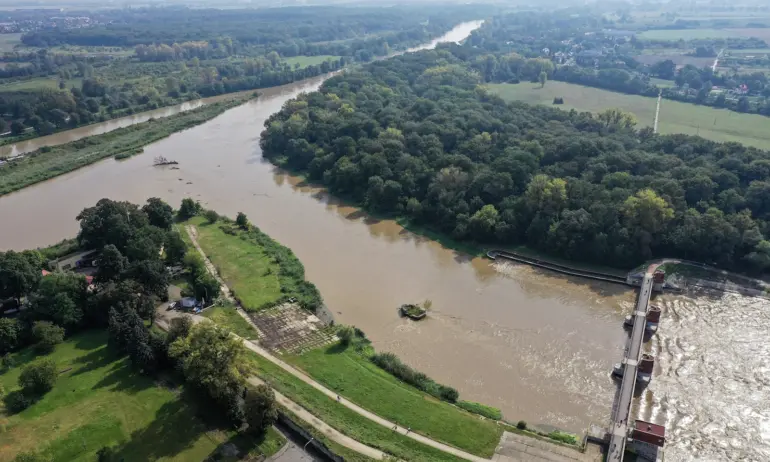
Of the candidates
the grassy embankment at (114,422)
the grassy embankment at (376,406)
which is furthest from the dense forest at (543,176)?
the grassy embankment at (114,422)

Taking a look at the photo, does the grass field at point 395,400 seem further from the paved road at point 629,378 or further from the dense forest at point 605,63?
the dense forest at point 605,63

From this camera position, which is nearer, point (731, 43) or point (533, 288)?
point (533, 288)

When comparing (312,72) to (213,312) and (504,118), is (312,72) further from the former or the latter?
(213,312)

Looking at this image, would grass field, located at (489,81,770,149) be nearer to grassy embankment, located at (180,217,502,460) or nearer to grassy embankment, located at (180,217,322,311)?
grassy embankment, located at (180,217,322,311)

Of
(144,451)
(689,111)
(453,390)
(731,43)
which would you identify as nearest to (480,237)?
(453,390)

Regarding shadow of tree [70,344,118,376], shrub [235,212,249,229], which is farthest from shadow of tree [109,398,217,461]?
shrub [235,212,249,229]

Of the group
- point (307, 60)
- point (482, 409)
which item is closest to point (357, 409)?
point (482, 409)

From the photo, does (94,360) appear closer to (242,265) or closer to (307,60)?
(242,265)
